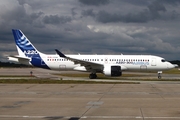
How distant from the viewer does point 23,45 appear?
40.1 metres

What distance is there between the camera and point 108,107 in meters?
11.5

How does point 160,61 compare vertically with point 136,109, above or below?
above

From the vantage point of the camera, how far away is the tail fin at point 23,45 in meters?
39.3

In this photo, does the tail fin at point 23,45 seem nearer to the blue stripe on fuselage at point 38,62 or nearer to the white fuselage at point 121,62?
the blue stripe on fuselage at point 38,62

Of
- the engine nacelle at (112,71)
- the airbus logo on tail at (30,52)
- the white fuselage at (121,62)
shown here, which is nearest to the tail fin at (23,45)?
the airbus logo on tail at (30,52)

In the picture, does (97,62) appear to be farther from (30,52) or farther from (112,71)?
(30,52)

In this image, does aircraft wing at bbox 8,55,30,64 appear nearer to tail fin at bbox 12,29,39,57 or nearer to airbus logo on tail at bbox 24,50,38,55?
tail fin at bbox 12,29,39,57

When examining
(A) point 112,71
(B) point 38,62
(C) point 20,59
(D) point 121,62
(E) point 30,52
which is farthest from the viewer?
(E) point 30,52

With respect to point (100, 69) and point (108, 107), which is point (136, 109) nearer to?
point (108, 107)

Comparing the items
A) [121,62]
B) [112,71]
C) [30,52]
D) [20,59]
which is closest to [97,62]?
[121,62]

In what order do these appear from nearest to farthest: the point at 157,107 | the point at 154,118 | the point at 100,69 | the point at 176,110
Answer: the point at 154,118
the point at 176,110
the point at 157,107
the point at 100,69

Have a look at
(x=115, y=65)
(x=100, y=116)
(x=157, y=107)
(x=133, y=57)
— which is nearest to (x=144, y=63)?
(x=133, y=57)

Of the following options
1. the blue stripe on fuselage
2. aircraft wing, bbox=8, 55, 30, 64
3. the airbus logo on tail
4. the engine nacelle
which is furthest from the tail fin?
the engine nacelle

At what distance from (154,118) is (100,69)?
27.3 metres
